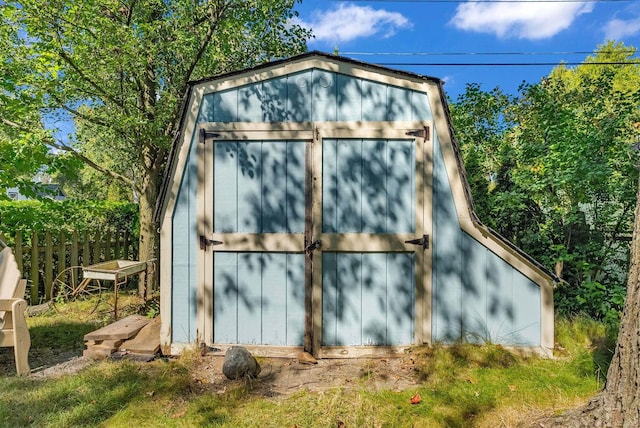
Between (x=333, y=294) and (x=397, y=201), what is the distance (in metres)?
1.30

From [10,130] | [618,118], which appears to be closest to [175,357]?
[10,130]

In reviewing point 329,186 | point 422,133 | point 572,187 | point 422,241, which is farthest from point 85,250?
point 572,187

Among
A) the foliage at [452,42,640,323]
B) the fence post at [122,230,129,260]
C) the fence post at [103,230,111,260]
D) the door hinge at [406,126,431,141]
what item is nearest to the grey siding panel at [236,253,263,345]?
the door hinge at [406,126,431,141]

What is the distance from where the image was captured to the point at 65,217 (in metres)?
6.91

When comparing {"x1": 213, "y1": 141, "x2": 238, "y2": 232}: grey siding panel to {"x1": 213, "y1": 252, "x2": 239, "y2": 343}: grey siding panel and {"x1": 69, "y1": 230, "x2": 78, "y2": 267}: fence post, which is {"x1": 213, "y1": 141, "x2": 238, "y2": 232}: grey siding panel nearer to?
{"x1": 213, "y1": 252, "x2": 239, "y2": 343}: grey siding panel

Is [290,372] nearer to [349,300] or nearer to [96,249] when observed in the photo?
[349,300]

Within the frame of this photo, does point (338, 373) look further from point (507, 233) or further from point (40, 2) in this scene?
point (40, 2)

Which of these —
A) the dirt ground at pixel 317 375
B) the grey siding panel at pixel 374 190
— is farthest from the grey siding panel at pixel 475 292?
the grey siding panel at pixel 374 190

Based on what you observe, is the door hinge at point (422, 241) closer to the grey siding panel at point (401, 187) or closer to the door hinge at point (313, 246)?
the grey siding panel at point (401, 187)

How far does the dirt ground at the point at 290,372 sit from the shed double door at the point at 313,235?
0.73 feet

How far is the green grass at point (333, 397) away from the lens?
2.71 m

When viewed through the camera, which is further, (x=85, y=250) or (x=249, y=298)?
(x=85, y=250)

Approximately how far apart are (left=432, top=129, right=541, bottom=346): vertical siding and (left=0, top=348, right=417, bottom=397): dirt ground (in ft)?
2.40

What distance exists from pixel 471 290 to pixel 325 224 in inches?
71.6
